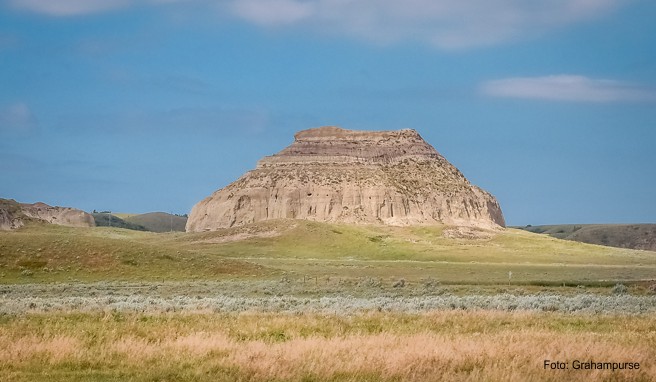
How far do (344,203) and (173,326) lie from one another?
132247 mm

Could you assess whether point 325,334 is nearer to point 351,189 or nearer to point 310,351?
point 310,351

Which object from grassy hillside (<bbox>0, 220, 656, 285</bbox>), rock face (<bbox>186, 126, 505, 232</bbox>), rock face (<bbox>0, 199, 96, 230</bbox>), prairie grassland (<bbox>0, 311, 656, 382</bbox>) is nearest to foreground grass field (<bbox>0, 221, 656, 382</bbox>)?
prairie grassland (<bbox>0, 311, 656, 382</bbox>)

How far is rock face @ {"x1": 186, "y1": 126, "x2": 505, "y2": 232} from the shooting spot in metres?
153

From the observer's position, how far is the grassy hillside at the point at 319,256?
59.2 m

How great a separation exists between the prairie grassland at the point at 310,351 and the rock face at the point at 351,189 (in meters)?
127

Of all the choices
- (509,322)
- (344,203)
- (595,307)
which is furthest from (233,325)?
(344,203)

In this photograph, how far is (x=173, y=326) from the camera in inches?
854

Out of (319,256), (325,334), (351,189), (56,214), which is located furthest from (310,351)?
(56,214)

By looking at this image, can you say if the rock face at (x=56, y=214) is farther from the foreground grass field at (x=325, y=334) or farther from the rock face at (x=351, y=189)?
the foreground grass field at (x=325, y=334)

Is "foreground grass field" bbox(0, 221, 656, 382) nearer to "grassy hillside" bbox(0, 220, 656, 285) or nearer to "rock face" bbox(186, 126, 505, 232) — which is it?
"grassy hillside" bbox(0, 220, 656, 285)

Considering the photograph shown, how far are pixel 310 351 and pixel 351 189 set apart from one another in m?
139

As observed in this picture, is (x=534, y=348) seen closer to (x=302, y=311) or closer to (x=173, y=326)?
(x=173, y=326)

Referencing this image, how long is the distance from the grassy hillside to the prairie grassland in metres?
33.4

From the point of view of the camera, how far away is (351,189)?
155 m
